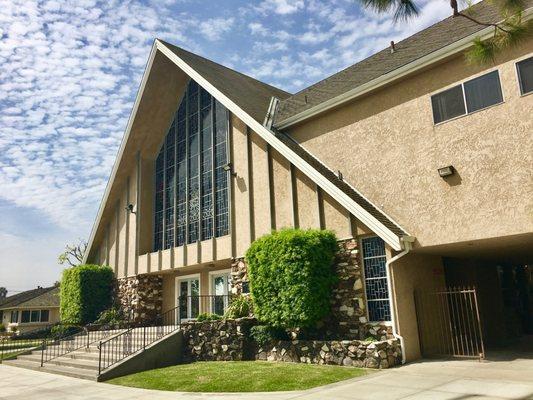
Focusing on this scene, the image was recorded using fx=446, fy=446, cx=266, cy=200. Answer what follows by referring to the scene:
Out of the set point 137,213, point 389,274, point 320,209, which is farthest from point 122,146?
point 389,274

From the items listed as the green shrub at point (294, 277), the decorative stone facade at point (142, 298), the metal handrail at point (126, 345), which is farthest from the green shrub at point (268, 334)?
the decorative stone facade at point (142, 298)

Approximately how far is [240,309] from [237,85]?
10.8 meters

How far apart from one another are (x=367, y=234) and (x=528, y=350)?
6149 millimetres

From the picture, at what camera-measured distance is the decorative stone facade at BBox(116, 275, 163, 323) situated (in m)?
20.6

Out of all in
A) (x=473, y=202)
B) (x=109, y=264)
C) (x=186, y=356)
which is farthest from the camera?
(x=109, y=264)

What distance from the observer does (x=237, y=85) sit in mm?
20984

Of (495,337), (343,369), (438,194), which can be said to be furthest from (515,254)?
(343,369)

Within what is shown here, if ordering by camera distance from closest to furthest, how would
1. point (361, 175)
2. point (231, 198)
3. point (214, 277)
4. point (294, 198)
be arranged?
point (361, 175) < point (294, 198) < point (231, 198) < point (214, 277)

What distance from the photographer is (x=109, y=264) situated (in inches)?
922

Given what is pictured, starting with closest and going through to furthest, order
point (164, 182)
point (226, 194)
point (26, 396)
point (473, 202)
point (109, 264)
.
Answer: point (26, 396), point (473, 202), point (226, 194), point (164, 182), point (109, 264)

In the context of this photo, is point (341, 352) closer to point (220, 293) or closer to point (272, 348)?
point (272, 348)

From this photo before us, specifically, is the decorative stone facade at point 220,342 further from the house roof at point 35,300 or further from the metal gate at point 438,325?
the house roof at point 35,300

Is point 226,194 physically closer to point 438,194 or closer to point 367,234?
point 367,234

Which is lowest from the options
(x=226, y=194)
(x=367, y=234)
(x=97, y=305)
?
Answer: (x=97, y=305)
